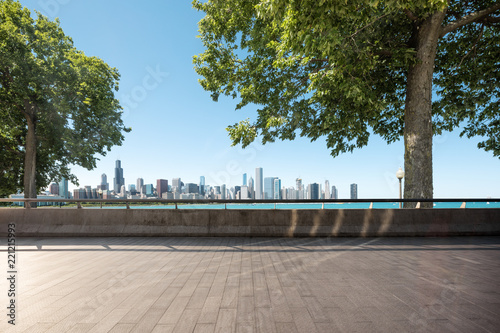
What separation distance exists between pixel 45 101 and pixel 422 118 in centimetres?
2622

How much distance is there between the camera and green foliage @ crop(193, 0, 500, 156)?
419 inches

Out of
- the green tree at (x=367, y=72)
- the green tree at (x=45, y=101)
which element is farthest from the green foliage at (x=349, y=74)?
the green tree at (x=45, y=101)

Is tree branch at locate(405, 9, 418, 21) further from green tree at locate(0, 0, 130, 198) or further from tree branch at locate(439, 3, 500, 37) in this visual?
green tree at locate(0, 0, 130, 198)

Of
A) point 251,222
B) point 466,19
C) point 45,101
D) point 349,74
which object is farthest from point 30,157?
point 466,19

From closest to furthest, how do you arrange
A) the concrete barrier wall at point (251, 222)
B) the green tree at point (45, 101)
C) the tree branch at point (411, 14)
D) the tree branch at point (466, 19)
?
1. the concrete barrier wall at point (251, 222)
2. the tree branch at point (411, 14)
3. the tree branch at point (466, 19)
4. the green tree at point (45, 101)

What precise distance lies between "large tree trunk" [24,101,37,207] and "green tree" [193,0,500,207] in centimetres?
1624

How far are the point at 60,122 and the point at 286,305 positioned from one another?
81.6ft

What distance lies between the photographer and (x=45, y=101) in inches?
826

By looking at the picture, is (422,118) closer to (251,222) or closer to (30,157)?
(251,222)

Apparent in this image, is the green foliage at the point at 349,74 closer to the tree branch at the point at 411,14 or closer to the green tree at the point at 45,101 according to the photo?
the tree branch at the point at 411,14

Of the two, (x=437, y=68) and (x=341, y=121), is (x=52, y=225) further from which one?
(x=437, y=68)

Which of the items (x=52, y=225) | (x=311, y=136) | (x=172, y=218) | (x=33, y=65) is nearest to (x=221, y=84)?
(x=311, y=136)

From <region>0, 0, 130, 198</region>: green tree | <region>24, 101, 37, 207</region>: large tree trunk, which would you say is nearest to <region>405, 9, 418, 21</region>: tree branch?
<region>0, 0, 130, 198</region>: green tree

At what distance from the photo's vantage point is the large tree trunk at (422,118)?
10672 mm
